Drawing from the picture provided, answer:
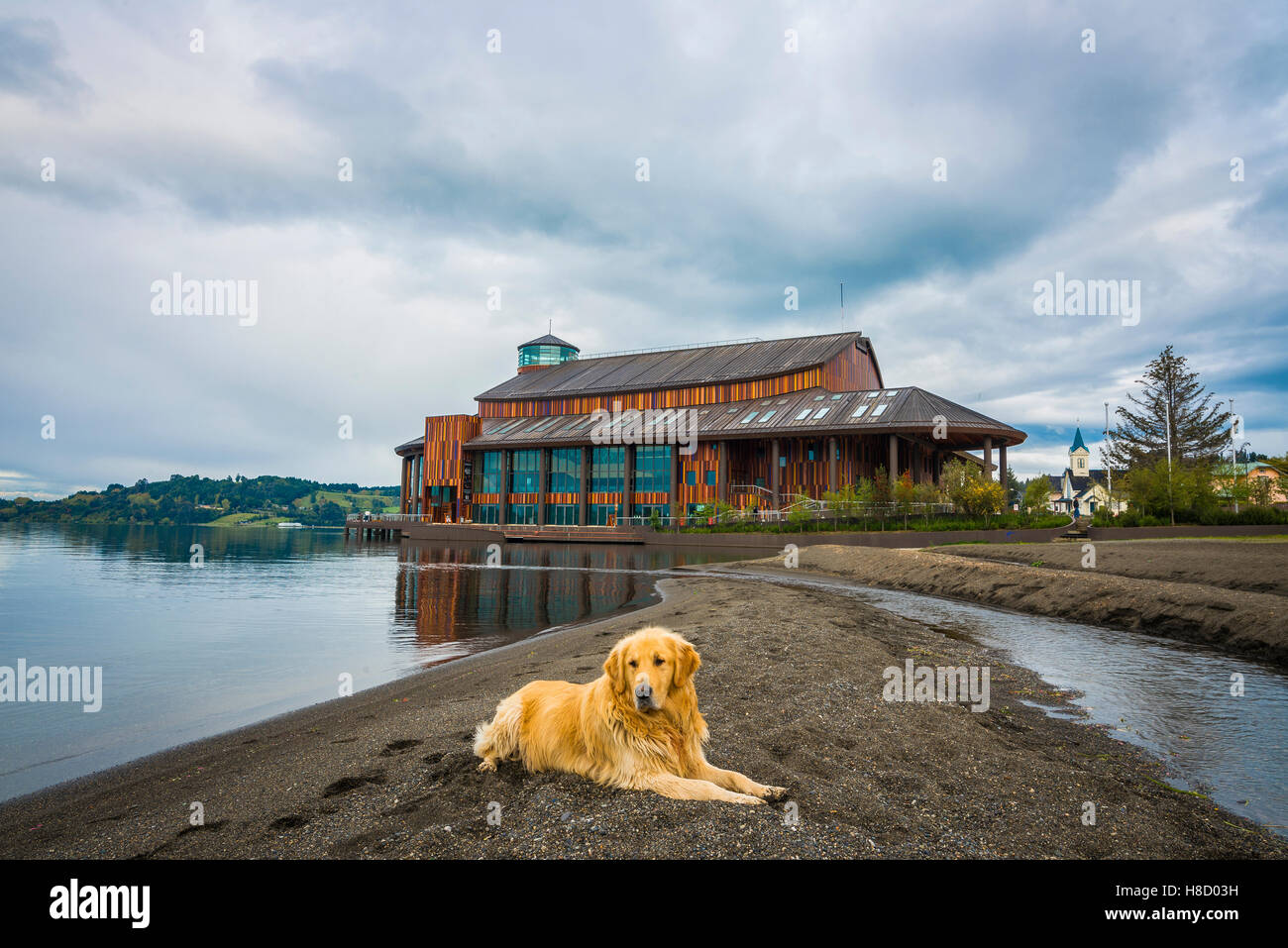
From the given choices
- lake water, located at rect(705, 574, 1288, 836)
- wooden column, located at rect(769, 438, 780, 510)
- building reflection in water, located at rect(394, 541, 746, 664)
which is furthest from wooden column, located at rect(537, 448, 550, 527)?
lake water, located at rect(705, 574, 1288, 836)

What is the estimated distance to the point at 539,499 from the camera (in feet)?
237

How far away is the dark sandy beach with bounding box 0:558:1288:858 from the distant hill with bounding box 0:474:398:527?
150184 millimetres

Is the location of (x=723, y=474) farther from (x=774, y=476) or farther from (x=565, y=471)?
(x=565, y=471)

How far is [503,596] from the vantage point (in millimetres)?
22172

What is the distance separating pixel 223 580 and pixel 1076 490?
459 ft

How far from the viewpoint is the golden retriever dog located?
13.9ft

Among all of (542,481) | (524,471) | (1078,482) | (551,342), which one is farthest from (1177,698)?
(1078,482)

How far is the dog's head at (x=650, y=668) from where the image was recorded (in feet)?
14.0

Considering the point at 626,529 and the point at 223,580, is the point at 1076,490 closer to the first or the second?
the point at 626,529

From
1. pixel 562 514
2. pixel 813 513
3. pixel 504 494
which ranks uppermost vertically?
pixel 504 494

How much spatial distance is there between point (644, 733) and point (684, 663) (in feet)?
1.79

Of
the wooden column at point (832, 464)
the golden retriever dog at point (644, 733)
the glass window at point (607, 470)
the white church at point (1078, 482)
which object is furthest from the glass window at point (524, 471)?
the white church at point (1078, 482)
